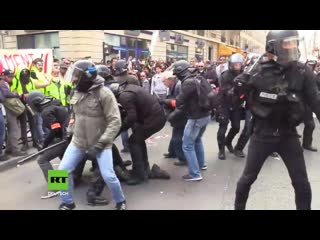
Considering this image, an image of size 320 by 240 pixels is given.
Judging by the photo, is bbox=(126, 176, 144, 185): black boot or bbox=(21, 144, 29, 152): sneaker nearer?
bbox=(126, 176, 144, 185): black boot

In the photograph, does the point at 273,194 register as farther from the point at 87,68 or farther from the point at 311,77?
the point at 87,68

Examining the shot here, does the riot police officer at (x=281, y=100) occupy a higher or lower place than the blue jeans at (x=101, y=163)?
higher

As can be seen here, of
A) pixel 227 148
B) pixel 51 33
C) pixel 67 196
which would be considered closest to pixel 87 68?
pixel 67 196

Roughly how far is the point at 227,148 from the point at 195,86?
7.55 ft

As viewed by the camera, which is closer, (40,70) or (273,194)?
(273,194)

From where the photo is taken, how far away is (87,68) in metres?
4.03

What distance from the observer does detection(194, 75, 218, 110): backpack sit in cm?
521

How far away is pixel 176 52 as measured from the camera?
26578 mm

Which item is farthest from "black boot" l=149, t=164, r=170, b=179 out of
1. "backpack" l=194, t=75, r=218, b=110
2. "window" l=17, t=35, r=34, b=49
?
"window" l=17, t=35, r=34, b=49

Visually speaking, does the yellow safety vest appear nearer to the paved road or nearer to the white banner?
the white banner

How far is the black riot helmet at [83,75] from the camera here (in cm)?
400

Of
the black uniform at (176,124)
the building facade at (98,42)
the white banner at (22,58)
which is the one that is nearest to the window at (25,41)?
the building facade at (98,42)

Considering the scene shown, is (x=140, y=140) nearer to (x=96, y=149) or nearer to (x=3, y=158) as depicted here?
(x=96, y=149)

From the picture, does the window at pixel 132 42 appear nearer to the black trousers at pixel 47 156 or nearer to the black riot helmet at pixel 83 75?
the black trousers at pixel 47 156
